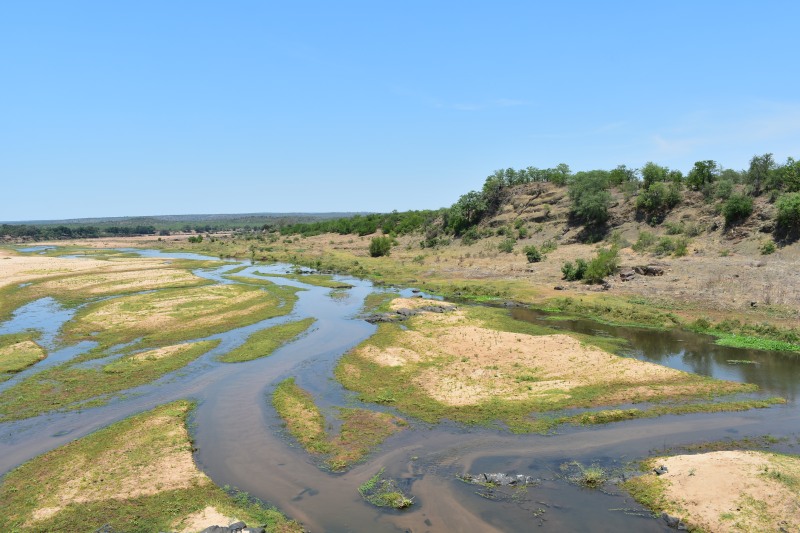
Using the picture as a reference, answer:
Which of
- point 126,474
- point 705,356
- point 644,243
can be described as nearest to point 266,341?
point 126,474

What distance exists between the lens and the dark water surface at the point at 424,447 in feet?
45.9

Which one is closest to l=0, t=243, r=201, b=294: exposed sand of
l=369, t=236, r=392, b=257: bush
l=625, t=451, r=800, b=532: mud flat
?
l=369, t=236, r=392, b=257: bush

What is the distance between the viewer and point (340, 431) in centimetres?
1942

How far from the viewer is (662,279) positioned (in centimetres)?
4600

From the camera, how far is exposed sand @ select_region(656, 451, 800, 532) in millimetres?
12945

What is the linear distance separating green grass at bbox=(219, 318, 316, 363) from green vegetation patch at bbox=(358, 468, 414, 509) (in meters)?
15.8

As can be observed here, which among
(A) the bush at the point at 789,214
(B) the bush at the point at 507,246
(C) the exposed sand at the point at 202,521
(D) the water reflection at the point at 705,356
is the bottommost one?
(C) the exposed sand at the point at 202,521

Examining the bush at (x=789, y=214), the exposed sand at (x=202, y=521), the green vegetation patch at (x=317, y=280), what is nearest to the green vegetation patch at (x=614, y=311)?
the bush at (x=789, y=214)

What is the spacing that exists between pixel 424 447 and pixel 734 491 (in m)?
9.99

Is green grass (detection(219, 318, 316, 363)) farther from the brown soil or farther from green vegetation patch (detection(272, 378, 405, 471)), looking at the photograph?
green vegetation patch (detection(272, 378, 405, 471))

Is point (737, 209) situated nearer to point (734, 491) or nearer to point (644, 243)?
point (644, 243)

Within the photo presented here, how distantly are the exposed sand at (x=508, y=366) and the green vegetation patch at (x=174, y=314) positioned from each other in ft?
48.2

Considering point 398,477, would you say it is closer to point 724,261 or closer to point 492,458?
Answer: point 492,458

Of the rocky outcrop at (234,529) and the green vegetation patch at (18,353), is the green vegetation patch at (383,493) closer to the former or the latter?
the rocky outcrop at (234,529)
